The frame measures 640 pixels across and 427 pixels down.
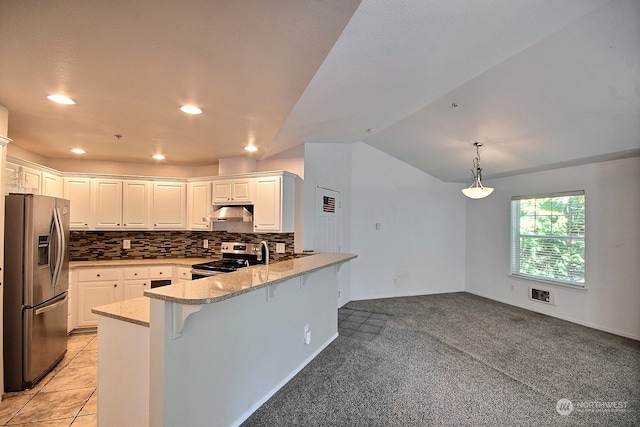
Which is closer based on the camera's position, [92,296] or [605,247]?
[92,296]

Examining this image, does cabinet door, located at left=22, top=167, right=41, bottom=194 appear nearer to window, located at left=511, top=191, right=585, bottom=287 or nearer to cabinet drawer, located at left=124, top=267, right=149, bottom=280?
cabinet drawer, located at left=124, top=267, right=149, bottom=280

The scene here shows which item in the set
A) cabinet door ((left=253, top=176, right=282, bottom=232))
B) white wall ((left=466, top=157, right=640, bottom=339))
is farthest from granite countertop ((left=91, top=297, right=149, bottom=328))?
white wall ((left=466, top=157, right=640, bottom=339))

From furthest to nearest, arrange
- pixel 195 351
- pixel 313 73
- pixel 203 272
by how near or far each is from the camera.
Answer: pixel 203 272 → pixel 313 73 → pixel 195 351

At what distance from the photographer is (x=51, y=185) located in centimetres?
396

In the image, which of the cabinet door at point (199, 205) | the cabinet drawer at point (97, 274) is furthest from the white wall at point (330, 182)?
the cabinet drawer at point (97, 274)

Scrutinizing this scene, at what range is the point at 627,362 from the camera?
10.6 feet

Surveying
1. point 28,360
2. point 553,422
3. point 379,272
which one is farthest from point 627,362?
point 28,360

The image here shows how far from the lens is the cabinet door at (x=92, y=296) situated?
12.9ft

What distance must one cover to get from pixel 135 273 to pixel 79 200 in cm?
127

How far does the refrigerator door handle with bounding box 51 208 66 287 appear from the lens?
9.71ft

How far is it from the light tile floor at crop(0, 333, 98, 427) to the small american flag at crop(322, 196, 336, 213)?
325cm

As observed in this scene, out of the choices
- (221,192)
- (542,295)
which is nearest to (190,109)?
(221,192)

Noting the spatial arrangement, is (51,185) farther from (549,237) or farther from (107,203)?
(549,237)

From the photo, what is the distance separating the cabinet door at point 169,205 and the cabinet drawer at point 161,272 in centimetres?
65
